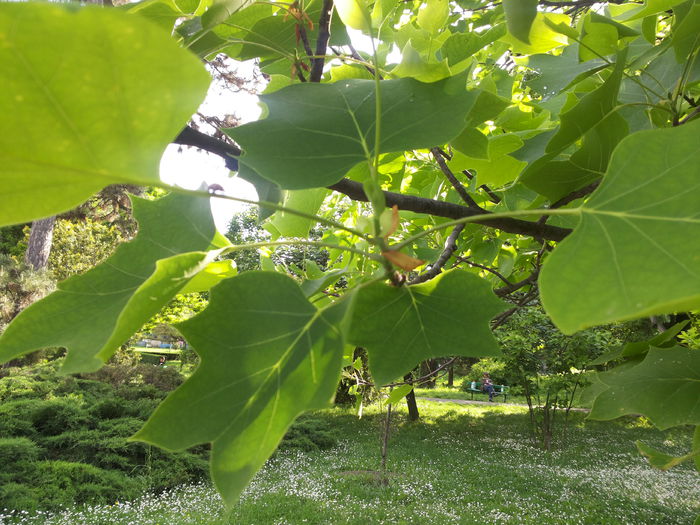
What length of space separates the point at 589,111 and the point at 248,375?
0.56 m

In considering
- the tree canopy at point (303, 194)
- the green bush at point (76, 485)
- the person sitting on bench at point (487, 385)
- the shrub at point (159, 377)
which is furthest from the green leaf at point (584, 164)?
the person sitting on bench at point (487, 385)

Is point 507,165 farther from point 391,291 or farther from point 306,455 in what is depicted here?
point 306,455

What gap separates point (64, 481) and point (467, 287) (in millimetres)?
7286

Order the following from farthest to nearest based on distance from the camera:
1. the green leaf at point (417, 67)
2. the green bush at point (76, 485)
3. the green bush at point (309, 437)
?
the green bush at point (309, 437) → the green bush at point (76, 485) → the green leaf at point (417, 67)

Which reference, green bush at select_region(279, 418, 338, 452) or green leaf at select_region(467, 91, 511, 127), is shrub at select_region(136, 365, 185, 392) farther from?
green leaf at select_region(467, 91, 511, 127)

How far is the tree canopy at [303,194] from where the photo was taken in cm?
29

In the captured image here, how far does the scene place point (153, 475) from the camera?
716 cm

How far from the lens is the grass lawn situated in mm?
6254

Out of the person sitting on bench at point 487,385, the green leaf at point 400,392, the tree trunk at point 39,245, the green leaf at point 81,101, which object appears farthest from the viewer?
the person sitting on bench at point 487,385

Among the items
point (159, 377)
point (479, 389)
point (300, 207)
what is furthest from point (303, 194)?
point (479, 389)

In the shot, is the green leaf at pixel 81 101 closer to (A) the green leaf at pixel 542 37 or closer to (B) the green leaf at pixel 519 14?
(B) the green leaf at pixel 519 14

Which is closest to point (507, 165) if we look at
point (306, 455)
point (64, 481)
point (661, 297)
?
point (661, 297)

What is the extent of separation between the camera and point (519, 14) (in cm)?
60

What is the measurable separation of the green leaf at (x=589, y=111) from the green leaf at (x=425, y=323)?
0.80ft
